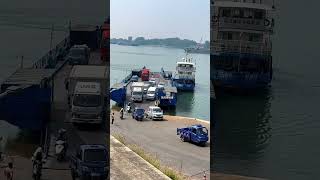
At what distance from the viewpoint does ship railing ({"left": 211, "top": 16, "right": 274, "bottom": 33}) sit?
511 cm

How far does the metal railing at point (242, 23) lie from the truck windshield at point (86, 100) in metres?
1.65

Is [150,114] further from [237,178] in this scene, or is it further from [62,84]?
[62,84]

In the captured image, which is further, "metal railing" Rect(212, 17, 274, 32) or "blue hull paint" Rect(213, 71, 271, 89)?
"blue hull paint" Rect(213, 71, 271, 89)

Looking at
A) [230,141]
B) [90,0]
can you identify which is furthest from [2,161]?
[230,141]

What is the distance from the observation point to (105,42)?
4.12 m

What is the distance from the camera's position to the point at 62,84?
4.11m

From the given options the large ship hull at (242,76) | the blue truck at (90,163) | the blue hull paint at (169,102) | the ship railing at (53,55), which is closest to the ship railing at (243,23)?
the large ship hull at (242,76)

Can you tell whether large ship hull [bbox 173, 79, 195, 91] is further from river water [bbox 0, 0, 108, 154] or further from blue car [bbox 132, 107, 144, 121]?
river water [bbox 0, 0, 108, 154]

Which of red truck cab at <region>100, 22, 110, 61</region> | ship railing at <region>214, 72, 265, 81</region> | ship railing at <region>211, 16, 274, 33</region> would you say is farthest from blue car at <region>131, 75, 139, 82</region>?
red truck cab at <region>100, 22, 110, 61</region>

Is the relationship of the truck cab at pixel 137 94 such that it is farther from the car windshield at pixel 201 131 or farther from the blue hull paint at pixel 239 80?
the blue hull paint at pixel 239 80

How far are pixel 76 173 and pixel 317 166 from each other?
3.28m

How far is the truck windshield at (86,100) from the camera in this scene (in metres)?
4.06

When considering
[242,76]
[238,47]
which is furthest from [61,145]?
[242,76]

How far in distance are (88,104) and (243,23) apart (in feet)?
6.81
